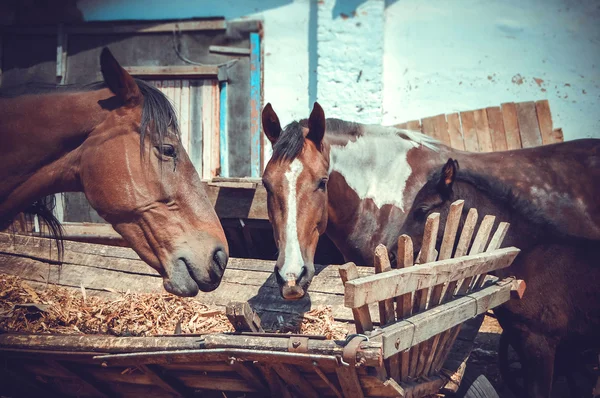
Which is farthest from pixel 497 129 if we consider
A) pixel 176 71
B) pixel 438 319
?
pixel 438 319

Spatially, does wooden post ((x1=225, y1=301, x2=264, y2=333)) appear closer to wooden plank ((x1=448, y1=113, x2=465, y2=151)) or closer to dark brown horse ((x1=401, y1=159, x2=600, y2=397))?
dark brown horse ((x1=401, y1=159, x2=600, y2=397))

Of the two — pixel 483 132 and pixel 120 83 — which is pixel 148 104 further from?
pixel 483 132

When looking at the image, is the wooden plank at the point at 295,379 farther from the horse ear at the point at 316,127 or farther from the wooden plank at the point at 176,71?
the wooden plank at the point at 176,71

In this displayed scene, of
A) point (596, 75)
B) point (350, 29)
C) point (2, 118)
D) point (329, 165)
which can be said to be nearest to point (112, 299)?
point (2, 118)

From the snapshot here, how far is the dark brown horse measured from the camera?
3422 millimetres

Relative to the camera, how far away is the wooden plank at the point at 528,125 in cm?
609

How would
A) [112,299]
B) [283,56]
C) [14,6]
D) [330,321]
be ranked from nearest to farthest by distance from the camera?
[330,321]
[112,299]
[283,56]
[14,6]

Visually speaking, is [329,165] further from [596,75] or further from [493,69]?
[596,75]

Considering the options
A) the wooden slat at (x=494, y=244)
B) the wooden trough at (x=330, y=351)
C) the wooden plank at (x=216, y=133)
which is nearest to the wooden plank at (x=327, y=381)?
the wooden trough at (x=330, y=351)

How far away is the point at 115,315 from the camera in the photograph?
133 inches

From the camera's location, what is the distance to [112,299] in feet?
12.3

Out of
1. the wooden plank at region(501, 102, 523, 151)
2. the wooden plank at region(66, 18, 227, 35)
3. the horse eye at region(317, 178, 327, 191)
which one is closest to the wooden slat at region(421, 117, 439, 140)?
the wooden plank at region(501, 102, 523, 151)

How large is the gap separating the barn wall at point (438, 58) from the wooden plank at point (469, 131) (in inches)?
13.6

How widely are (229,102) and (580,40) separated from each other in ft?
13.8
